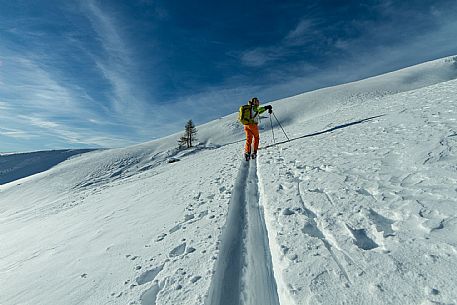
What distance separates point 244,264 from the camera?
11.4 feet

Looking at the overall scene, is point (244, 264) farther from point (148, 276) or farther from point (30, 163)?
point (30, 163)

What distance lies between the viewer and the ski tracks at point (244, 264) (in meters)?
2.87

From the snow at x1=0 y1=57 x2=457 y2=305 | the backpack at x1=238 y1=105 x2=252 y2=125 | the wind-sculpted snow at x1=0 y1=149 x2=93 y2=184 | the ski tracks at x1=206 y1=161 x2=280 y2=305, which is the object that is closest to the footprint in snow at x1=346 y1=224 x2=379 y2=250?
the snow at x1=0 y1=57 x2=457 y2=305

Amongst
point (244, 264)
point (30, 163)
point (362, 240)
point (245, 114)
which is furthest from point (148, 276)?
point (30, 163)

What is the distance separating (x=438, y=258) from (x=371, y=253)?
24.4 inches

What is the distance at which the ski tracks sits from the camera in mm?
2875

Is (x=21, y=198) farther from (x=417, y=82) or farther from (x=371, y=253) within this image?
(x=417, y=82)

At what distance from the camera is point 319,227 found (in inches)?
155

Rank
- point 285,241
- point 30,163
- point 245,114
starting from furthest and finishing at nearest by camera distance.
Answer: point 30,163 → point 245,114 → point 285,241

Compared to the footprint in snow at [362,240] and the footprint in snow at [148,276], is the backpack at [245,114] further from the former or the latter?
the footprint in snow at [148,276]

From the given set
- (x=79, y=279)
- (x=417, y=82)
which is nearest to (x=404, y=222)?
(x=79, y=279)

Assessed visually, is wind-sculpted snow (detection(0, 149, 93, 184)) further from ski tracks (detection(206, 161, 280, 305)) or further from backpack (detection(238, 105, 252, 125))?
ski tracks (detection(206, 161, 280, 305))

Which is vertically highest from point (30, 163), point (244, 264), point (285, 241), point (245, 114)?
point (30, 163)

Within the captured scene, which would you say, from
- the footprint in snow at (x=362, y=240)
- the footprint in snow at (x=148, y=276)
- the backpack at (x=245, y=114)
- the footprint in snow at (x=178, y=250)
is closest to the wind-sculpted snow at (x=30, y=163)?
the backpack at (x=245, y=114)
